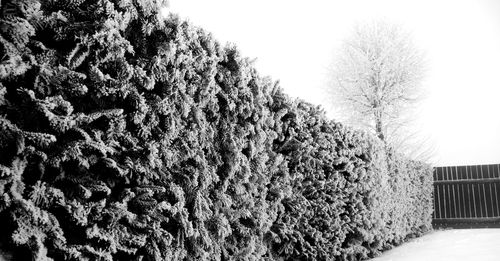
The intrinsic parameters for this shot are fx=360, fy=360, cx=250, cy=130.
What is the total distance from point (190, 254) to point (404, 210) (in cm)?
724

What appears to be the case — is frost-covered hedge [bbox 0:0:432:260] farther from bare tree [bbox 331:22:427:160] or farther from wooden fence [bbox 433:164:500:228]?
bare tree [bbox 331:22:427:160]

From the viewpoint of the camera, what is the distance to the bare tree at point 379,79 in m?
15.9

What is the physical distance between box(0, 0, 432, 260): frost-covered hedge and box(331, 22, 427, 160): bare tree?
12.9 m

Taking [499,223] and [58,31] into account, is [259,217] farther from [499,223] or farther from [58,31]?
[499,223]

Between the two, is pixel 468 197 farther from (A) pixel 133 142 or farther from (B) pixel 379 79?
(A) pixel 133 142

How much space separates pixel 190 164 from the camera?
2.63 meters

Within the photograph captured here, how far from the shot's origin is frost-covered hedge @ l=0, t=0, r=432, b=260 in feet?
5.74

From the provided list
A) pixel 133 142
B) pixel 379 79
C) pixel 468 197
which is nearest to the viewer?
pixel 133 142

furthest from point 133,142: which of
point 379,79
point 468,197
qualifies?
point 379,79

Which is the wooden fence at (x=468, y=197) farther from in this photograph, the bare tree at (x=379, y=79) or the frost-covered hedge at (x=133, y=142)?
the frost-covered hedge at (x=133, y=142)

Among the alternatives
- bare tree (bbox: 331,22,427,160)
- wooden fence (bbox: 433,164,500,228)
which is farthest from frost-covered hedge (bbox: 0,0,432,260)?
bare tree (bbox: 331,22,427,160)

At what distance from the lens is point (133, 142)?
2205 mm

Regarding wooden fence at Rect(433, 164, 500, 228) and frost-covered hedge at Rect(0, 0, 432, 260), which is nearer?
frost-covered hedge at Rect(0, 0, 432, 260)

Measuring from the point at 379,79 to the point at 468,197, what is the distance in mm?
6044
